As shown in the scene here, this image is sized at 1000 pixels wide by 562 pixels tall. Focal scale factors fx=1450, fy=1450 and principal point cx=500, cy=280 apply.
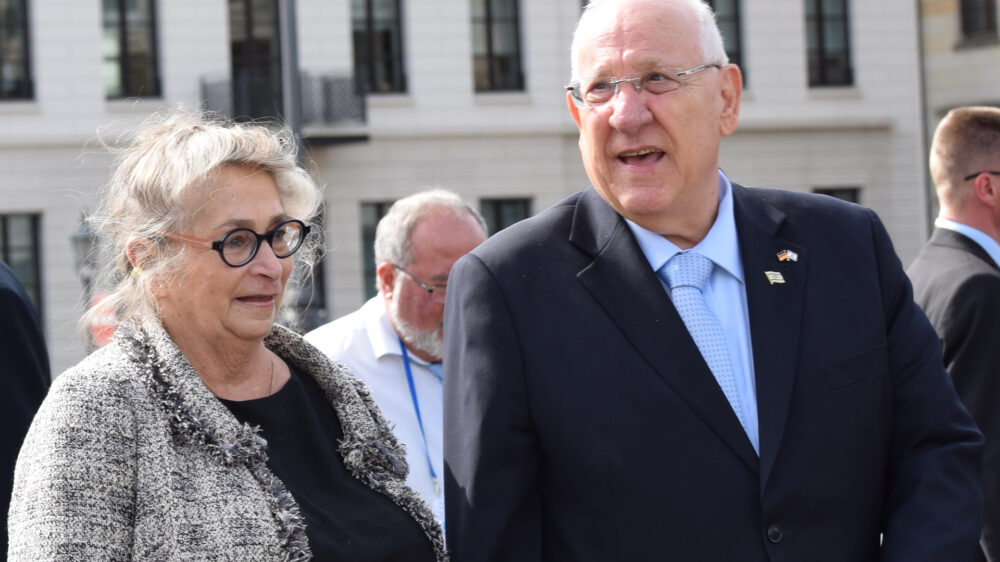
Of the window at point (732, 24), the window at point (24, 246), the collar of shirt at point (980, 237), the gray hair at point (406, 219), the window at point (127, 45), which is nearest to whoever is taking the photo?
the gray hair at point (406, 219)

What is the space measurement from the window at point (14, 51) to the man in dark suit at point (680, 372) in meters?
23.1

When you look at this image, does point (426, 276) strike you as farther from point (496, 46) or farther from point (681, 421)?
point (496, 46)

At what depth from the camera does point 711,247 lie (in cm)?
342

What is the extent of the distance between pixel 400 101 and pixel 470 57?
5.23 ft

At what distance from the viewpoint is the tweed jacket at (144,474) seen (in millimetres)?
2984

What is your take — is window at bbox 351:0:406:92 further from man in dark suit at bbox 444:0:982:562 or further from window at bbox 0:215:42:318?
man in dark suit at bbox 444:0:982:562

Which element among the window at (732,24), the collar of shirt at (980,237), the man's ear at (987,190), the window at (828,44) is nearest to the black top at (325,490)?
the collar of shirt at (980,237)

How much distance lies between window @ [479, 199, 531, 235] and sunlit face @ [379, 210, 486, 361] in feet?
69.1

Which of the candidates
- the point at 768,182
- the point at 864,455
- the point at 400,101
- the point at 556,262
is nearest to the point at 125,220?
the point at 556,262

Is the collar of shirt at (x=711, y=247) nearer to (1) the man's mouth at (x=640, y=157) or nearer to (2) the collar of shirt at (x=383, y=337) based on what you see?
(1) the man's mouth at (x=640, y=157)

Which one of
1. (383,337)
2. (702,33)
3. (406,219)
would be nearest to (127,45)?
(406,219)

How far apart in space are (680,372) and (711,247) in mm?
354

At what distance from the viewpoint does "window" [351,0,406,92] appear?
2620cm

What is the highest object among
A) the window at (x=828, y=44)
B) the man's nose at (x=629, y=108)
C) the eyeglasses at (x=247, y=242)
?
the window at (x=828, y=44)
